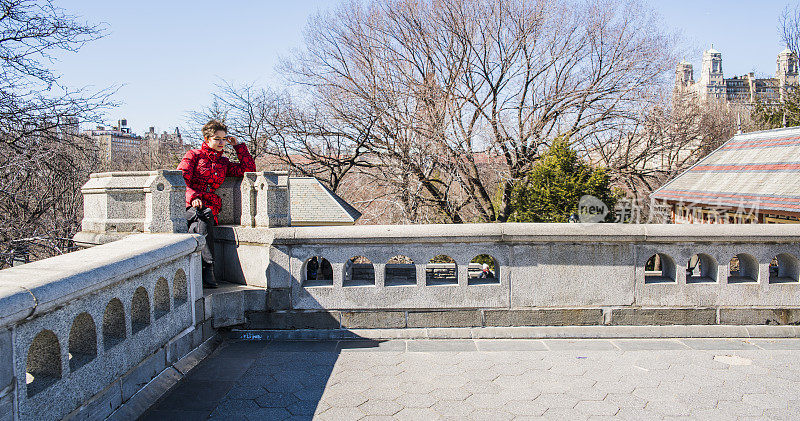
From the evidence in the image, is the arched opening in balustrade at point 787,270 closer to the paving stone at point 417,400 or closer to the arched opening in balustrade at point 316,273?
the paving stone at point 417,400

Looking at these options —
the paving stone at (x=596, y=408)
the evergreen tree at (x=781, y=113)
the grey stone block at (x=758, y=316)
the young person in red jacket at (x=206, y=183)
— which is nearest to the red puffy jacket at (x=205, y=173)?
the young person in red jacket at (x=206, y=183)

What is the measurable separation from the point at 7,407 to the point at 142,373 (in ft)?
4.50

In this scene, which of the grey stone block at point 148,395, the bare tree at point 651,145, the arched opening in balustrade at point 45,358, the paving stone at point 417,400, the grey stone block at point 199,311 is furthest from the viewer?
the bare tree at point 651,145

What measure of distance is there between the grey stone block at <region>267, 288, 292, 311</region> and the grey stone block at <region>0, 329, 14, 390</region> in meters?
2.89

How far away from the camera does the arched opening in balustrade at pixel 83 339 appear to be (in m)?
3.25

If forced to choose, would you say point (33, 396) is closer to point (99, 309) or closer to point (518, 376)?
point (99, 309)

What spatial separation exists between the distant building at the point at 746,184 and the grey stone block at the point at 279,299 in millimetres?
10367

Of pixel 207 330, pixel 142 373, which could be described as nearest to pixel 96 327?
pixel 142 373

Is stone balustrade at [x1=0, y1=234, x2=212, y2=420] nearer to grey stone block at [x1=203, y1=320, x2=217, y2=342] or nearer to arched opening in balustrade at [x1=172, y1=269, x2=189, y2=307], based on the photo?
arched opening in balustrade at [x1=172, y1=269, x2=189, y2=307]

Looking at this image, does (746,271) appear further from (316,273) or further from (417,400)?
(316,273)

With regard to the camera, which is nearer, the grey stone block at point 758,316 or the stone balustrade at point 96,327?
the stone balustrade at point 96,327

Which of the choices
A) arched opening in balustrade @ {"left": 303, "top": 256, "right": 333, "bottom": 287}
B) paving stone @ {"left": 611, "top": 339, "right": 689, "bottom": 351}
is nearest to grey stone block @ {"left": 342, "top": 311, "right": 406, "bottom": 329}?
arched opening in balustrade @ {"left": 303, "top": 256, "right": 333, "bottom": 287}

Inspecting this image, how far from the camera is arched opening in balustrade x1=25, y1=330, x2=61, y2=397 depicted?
A: 2873mm

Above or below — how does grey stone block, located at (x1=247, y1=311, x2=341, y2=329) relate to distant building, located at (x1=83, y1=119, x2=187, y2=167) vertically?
below
